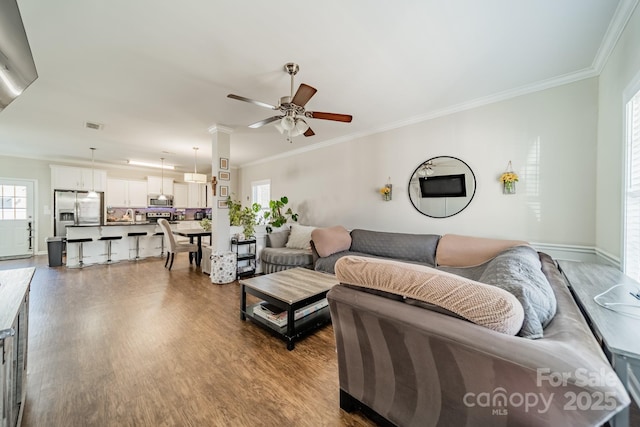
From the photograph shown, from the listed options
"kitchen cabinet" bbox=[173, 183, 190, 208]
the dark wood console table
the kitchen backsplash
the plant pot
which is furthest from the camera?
"kitchen cabinet" bbox=[173, 183, 190, 208]

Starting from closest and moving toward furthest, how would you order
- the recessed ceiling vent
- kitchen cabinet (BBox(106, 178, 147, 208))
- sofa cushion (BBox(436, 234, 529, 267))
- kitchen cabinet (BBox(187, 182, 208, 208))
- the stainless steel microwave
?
sofa cushion (BBox(436, 234, 529, 267)) → the recessed ceiling vent → kitchen cabinet (BBox(106, 178, 147, 208)) → the stainless steel microwave → kitchen cabinet (BBox(187, 182, 208, 208))

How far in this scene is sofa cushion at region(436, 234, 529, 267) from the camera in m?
2.80

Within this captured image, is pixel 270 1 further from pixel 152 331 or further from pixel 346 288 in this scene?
pixel 152 331

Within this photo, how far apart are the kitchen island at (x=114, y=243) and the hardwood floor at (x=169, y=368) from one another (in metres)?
2.42

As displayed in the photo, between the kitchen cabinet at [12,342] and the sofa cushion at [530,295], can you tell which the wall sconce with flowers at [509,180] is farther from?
the kitchen cabinet at [12,342]

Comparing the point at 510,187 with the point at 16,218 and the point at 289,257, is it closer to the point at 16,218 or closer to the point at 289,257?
the point at 289,257

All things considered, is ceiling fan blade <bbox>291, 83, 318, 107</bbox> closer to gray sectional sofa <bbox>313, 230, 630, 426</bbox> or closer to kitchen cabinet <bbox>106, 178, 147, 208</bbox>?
gray sectional sofa <bbox>313, 230, 630, 426</bbox>

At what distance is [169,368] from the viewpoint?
74.7 inches

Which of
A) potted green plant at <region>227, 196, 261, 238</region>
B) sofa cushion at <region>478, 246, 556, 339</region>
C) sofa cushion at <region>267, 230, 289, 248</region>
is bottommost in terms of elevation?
sofa cushion at <region>267, 230, 289, 248</region>

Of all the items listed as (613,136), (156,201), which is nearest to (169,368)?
(613,136)

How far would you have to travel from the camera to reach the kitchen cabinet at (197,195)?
834cm

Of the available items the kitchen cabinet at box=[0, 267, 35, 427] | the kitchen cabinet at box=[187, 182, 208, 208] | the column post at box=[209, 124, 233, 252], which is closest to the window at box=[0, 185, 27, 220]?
the kitchen cabinet at box=[187, 182, 208, 208]

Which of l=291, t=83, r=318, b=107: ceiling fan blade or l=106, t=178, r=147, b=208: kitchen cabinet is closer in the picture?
l=291, t=83, r=318, b=107: ceiling fan blade

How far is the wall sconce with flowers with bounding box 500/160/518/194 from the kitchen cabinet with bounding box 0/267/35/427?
4.15 metres
